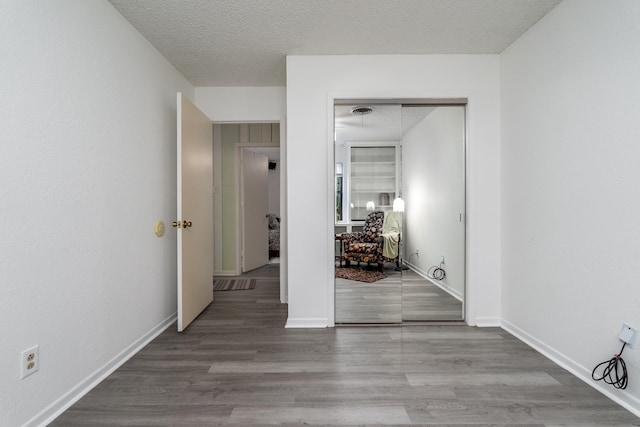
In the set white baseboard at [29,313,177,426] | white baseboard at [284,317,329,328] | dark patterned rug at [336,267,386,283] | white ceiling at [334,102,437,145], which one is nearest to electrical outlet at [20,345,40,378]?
white baseboard at [29,313,177,426]

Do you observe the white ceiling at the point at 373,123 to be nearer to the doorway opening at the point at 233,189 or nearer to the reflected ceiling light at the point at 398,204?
the reflected ceiling light at the point at 398,204

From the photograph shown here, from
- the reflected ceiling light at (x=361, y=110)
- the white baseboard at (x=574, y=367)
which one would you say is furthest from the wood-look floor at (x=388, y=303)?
the reflected ceiling light at (x=361, y=110)

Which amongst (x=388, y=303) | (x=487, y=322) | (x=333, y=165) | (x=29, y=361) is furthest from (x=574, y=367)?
(x=29, y=361)

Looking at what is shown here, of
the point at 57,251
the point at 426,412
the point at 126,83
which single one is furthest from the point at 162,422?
the point at 126,83

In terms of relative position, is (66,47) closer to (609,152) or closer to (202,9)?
(202,9)

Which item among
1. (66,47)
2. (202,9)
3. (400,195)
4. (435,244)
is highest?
(202,9)

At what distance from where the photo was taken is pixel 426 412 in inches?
60.4

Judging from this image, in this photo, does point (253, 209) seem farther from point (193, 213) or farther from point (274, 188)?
point (274, 188)

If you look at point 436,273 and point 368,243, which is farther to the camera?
point 436,273

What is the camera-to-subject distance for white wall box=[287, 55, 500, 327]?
8.70 ft

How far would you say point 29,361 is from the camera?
54.6 inches

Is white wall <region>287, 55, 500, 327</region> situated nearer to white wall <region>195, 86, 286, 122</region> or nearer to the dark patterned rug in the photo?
the dark patterned rug

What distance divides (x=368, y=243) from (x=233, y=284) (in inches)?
84.8

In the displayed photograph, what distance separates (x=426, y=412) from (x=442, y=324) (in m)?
1.29
